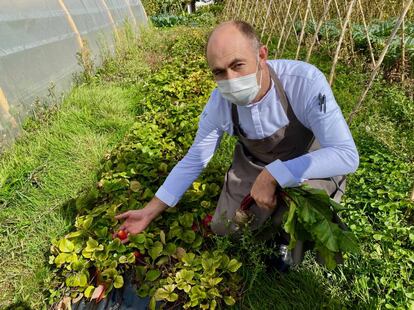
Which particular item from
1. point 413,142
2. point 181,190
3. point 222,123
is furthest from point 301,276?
point 413,142

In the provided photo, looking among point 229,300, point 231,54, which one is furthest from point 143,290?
point 231,54

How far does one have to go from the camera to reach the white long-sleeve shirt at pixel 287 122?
5.32 feet

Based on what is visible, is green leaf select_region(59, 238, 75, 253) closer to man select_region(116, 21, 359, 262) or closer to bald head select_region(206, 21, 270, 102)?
man select_region(116, 21, 359, 262)

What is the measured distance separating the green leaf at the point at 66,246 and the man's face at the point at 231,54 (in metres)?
1.27

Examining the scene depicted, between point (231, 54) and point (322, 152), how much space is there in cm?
59

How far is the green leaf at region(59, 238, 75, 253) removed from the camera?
6.84ft

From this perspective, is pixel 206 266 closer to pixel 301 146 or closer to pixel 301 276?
pixel 301 276

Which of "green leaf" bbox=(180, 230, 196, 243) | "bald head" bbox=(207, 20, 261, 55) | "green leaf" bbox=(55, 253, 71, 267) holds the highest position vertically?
"bald head" bbox=(207, 20, 261, 55)

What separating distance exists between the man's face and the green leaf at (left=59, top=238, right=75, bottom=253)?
4.16ft

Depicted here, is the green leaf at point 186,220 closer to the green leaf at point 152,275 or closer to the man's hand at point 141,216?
the man's hand at point 141,216

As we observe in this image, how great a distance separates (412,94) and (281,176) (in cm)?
339

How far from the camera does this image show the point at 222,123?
2.01 metres

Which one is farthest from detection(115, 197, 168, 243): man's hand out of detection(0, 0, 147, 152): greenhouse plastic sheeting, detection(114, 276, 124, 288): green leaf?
detection(0, 0, 147, 152): greenhouse plastic sheeting

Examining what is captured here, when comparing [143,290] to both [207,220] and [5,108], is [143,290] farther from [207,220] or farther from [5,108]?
[5,108]
